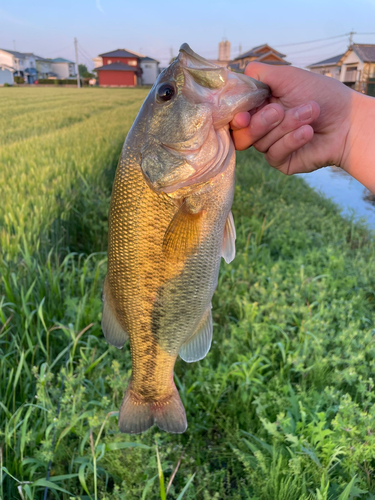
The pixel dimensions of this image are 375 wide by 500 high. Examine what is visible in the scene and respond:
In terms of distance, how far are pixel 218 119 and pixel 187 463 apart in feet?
5.98

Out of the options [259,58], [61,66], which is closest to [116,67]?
[61,66]

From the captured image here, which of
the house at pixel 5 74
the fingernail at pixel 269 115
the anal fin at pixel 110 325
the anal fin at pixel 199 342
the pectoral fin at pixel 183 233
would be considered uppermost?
the house at pixel 5 74

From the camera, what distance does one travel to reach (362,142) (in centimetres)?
191

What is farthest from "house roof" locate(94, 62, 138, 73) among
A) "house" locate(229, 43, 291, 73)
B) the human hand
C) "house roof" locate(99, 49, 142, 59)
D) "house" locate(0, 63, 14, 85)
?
the human hand

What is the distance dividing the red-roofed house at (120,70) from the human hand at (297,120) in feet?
161

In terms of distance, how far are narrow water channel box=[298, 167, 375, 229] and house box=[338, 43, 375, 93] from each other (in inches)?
412

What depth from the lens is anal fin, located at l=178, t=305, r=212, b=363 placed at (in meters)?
1.57

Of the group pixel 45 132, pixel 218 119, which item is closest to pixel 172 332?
pixel 218 119

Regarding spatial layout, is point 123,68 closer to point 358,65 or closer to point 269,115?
point 358,65

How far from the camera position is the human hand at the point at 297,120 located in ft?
5.03

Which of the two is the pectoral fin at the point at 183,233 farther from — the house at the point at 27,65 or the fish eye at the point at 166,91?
the house at the point at 27,65

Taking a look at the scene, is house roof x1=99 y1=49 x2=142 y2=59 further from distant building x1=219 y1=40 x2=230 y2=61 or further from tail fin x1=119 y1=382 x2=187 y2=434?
tail fin x1=119 y1=382 x2=187 y2=434

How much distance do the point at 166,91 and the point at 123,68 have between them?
50335 mm

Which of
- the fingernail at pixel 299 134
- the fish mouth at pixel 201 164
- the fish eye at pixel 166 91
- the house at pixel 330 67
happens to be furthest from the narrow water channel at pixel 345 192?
the house at pixel 330 67
